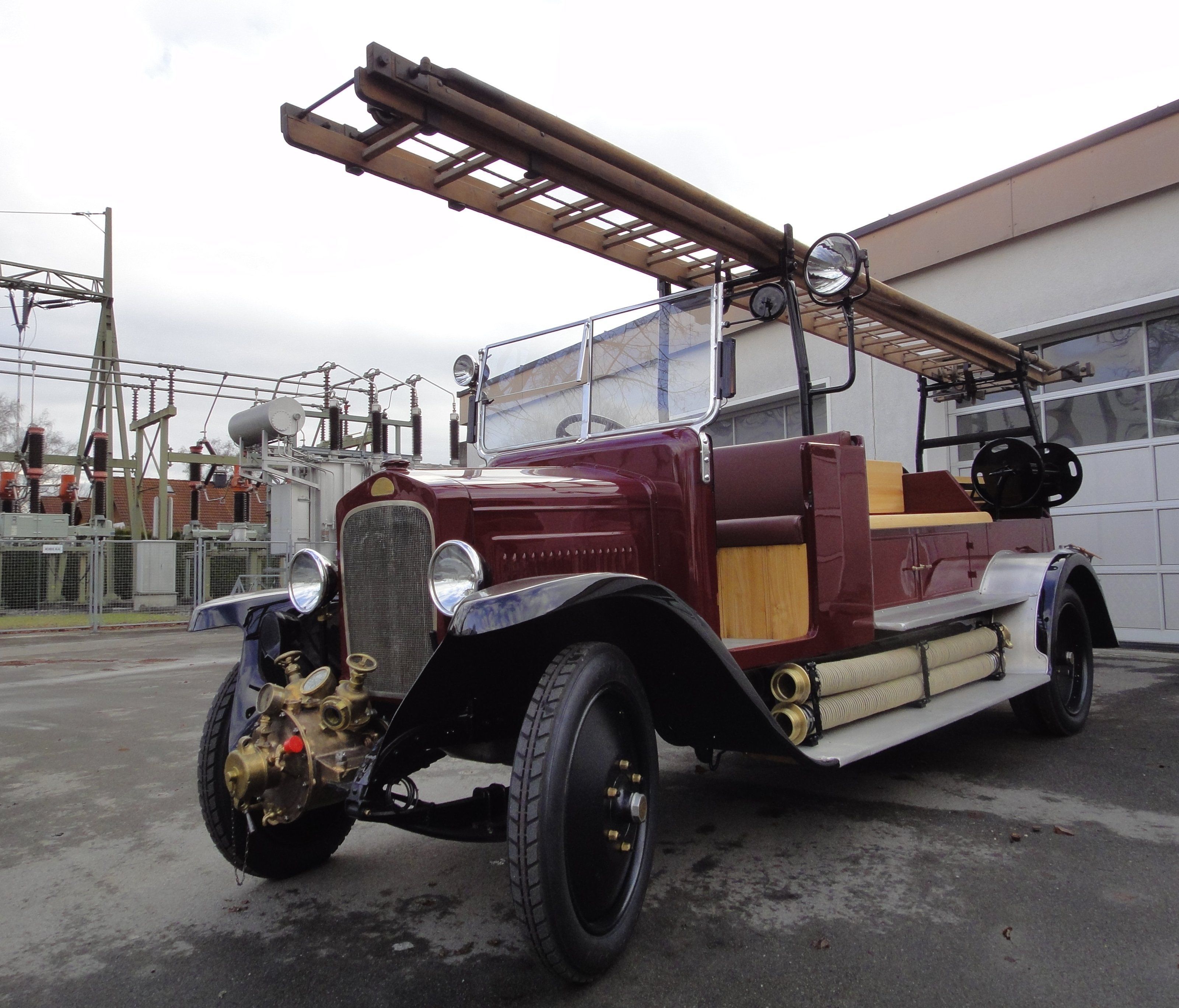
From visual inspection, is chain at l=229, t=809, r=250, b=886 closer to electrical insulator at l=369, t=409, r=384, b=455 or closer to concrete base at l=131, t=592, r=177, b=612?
electrical insulator at l=369, t=409, r=384, b=455

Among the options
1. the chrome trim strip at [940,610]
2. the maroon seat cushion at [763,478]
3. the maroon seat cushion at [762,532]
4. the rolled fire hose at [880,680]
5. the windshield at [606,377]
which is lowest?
the rolled fire hose at [880,680]

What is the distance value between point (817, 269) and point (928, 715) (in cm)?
216

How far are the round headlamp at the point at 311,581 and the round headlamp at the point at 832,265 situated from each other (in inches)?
93.8

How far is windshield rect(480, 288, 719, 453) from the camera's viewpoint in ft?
12.0

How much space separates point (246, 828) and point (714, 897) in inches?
64.8

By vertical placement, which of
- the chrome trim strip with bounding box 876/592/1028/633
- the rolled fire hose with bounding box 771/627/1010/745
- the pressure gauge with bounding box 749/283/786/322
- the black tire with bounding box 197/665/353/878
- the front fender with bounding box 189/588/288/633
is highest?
the pressure gauge with bounding box 749/283/786/322

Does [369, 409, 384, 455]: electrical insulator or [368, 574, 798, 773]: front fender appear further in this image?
[369, 409, 384, 455]: electrical insulator

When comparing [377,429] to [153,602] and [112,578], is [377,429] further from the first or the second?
[112,578]

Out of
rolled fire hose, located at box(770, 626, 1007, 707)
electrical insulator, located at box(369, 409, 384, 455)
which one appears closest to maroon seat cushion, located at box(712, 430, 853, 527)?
rolled fire hose, located at box(770, 626, 1007, 707)

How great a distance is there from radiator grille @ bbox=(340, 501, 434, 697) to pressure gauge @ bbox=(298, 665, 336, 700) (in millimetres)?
206

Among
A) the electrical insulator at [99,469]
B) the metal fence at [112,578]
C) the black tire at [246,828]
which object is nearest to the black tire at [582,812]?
the black tire at [246,828]

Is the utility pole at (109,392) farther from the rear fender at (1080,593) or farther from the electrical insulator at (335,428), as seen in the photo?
the rear fender at (1080,593)

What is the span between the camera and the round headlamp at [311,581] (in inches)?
122

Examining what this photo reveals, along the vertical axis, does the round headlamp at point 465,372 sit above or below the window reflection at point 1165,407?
below
